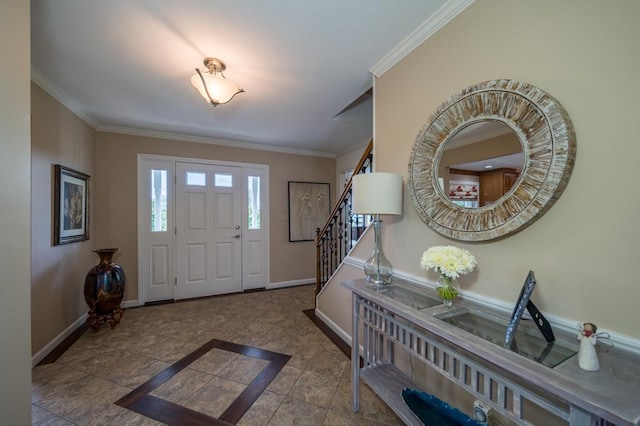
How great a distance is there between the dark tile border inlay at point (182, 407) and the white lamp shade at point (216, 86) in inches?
90.0

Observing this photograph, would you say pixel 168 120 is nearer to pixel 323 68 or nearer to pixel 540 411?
pixel 323 68

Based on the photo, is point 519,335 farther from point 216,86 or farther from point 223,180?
point 223,180

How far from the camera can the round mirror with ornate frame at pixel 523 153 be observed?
3.29 ft

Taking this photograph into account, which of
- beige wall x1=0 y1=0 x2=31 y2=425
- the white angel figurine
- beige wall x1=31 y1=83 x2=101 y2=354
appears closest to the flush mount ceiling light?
beige wall x1=0 y1=0 x2=31 y2=425

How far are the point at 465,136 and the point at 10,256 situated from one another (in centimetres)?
231

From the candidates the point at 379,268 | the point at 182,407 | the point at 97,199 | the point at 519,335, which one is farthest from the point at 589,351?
the point at 97,199

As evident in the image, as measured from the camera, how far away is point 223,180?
4004mm

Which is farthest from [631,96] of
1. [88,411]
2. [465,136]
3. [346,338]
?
[88,411]

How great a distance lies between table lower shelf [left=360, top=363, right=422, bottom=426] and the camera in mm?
1288

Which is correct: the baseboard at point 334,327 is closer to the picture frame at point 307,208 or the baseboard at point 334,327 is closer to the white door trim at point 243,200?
the white door trim at point 243,200

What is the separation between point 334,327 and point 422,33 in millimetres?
2737

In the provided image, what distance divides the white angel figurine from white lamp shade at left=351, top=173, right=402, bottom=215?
1.01 meters

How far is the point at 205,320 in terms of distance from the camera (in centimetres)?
305

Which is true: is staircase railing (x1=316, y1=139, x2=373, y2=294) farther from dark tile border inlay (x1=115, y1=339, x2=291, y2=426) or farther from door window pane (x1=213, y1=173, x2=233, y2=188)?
door window pane (x1=213, y1=173, x2=233, y2=188)
